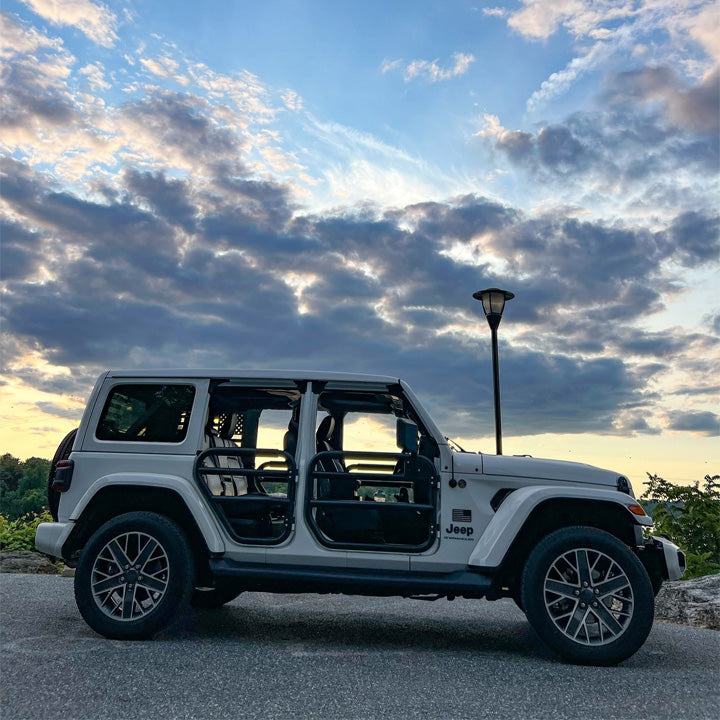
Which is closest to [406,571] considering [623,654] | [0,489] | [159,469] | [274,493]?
[274,493]

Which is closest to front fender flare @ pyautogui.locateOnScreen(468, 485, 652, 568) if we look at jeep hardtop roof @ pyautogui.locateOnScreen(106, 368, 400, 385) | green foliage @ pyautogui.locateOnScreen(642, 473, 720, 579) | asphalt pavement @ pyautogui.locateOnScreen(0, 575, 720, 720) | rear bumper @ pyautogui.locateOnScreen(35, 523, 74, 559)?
asphalt pavement @ pyautogui.locateOnScreen(0, 575, 720, 720)

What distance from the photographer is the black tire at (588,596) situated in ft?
18.4

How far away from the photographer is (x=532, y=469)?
6.07 meters

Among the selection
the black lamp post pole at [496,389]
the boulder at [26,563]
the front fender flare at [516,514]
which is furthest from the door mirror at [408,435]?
the boulder at [26,563]

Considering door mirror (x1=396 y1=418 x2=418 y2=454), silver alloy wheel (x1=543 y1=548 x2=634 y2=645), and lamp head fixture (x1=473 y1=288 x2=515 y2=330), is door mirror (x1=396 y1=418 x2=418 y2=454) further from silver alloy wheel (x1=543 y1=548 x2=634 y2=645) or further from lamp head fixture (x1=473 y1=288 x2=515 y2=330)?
lamp head fixture (x1=473 y1=288 x2=515 y2=330)

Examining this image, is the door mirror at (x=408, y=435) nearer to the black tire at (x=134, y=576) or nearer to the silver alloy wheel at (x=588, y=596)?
the silver alloy wheel at (x=588, y=596)

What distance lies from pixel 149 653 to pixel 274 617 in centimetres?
206

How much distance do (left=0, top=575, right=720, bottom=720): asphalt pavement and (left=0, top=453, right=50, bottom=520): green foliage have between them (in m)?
19.9

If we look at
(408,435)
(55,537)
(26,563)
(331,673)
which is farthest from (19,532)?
(408,435)

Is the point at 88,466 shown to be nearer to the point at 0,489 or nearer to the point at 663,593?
the point at 663,593

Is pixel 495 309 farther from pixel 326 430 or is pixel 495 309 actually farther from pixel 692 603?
pixel 326 430

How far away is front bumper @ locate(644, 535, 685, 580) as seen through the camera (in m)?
5.99

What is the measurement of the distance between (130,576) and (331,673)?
2.00 metres

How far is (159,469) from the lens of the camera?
630 centimetres
